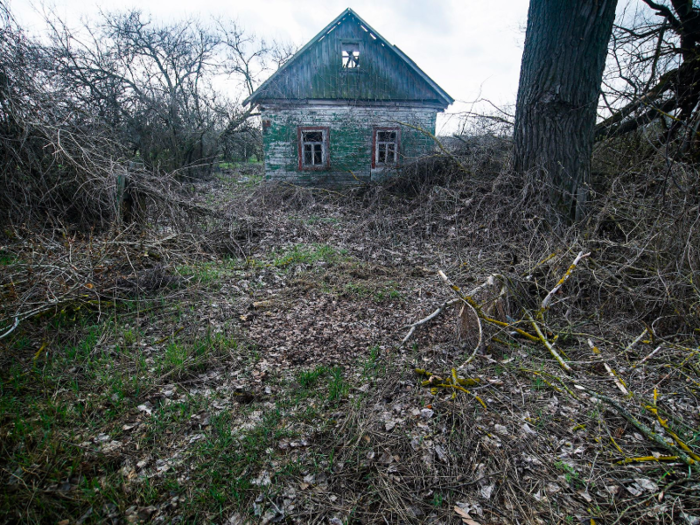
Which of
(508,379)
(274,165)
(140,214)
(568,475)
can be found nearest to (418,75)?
(274,165)

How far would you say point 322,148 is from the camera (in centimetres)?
1275

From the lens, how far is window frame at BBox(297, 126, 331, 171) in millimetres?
12539

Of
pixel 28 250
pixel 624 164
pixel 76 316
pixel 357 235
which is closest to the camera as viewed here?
pixel 76 316

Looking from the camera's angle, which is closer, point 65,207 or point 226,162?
point 65,207

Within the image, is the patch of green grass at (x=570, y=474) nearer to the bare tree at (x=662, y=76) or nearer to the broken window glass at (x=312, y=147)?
the bare tree at (x=662, y=76)

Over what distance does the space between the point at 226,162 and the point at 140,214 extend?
17245 millimetres

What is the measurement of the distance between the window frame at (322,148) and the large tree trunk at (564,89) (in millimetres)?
7996

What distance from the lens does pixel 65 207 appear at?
5.40 meters

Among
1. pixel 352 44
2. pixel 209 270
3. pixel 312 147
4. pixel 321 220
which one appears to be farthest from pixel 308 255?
pixel 352 44

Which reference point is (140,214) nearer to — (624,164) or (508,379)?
(508,379)

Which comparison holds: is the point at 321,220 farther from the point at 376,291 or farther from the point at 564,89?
the point at 564,89

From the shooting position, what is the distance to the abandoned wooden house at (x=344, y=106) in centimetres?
1212

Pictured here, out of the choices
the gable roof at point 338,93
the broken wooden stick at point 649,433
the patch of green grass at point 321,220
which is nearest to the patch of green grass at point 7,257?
the patch of green grass at point 321,220

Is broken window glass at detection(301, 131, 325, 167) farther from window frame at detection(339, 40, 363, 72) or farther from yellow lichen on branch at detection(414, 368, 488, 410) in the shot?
yellow lichen on branch at detection(414, 368, 488, 410)
